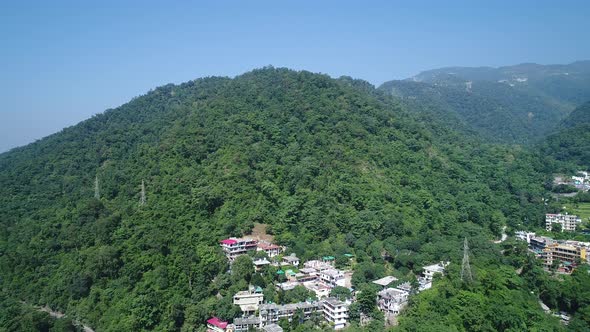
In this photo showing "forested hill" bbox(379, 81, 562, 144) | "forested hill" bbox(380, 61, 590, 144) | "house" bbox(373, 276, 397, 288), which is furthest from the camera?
"forested hill" bbox(380, 61, 590, 144)

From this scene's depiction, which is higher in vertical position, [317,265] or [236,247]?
[236,247]

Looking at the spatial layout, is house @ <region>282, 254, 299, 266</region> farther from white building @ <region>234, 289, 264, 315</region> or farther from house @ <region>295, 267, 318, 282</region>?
white building @ <region>234, 289, 264, 315</region>

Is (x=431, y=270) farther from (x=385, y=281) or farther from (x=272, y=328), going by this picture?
(x=272, y=328)

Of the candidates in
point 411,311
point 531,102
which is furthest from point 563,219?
point 531,102

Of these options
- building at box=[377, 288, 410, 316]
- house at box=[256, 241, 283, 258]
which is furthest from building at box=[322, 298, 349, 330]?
house at box=[256, 241, 283, 258]

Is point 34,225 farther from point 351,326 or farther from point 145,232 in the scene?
point 351,326

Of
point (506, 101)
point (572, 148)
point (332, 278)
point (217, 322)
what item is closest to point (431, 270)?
point (332, 278)
